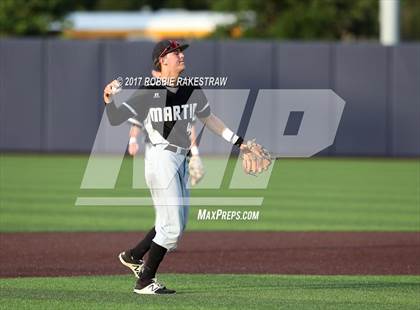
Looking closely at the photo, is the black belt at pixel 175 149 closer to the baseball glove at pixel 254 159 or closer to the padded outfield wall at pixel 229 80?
the baseball glove at pixel 254 159

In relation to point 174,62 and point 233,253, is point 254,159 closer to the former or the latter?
point 174,62

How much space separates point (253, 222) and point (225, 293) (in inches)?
291

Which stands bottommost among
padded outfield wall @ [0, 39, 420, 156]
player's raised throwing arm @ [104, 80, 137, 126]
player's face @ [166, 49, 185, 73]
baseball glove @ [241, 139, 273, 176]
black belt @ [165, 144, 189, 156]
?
padded outfield wall @ [0, 39, 420, 156]

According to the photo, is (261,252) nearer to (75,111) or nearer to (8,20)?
(75,111)

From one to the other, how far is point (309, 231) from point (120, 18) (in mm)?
55063

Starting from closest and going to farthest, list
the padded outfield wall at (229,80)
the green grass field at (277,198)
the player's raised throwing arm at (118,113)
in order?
the player's raised throwing arm at (118,113) → the green grass field at (277,198) → the padded outfield wall at (229,80)

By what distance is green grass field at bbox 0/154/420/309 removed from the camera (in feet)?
29.9

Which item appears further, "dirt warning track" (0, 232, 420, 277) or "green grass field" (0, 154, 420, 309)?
"dirt warning track" (0, 232, 420, 277)

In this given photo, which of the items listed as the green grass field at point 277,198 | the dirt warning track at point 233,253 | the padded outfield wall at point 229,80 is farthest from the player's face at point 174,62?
the padded outfield wall at point 229,80

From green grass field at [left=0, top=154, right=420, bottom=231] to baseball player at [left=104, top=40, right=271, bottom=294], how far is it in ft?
20.4

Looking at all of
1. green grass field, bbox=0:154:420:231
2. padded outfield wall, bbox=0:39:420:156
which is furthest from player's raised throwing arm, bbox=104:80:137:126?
padded outfield wall, bbox=0:39:420:156

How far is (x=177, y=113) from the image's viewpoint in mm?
9414

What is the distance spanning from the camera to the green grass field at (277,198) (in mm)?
16281

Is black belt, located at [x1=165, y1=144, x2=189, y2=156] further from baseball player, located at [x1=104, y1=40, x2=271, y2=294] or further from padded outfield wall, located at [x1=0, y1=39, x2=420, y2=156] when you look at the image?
padded outfield wall, located at [x1=0, y1=39, x2=420, y2=156]
